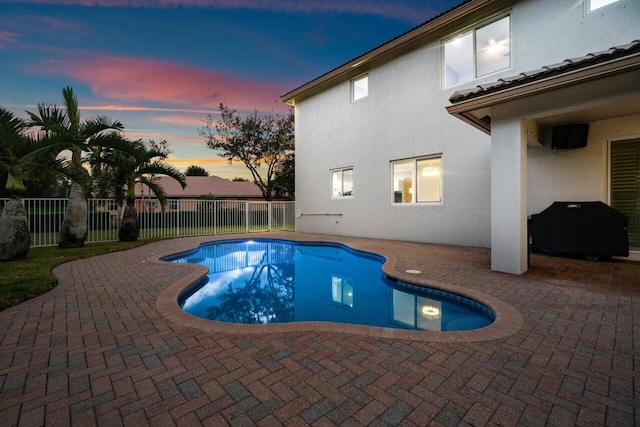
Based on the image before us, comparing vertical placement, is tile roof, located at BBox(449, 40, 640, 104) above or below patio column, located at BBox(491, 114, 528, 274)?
above

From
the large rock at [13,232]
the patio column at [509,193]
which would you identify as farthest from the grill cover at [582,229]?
the large rock at [13,232]

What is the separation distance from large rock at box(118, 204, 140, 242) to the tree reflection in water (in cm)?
635

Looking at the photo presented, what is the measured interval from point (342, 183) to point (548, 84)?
27.7 ft

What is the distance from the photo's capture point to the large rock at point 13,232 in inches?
256

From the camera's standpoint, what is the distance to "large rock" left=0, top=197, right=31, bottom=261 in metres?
6.51

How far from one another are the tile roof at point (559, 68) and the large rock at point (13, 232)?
9976 millimetres

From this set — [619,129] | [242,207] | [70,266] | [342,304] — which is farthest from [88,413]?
[242,207]

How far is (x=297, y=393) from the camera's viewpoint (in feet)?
6.30

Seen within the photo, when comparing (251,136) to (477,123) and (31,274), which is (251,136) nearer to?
Result: (31,274)

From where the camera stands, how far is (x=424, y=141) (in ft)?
30.7

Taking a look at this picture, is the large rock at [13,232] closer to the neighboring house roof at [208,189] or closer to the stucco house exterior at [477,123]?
the stucco house exterior at [477,123]

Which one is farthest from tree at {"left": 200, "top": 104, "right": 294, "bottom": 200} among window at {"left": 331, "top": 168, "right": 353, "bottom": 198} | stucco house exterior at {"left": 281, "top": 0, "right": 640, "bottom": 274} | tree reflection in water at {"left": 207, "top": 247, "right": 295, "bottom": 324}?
tree reflection in water at {"left": 207, "top": 247, "right": 295, "bottom": 324}

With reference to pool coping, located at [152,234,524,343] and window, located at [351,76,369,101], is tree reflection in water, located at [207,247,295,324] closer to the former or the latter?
pool coping, located at [152,234,524,343]

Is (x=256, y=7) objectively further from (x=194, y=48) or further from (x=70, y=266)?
(x=70, y=266)
